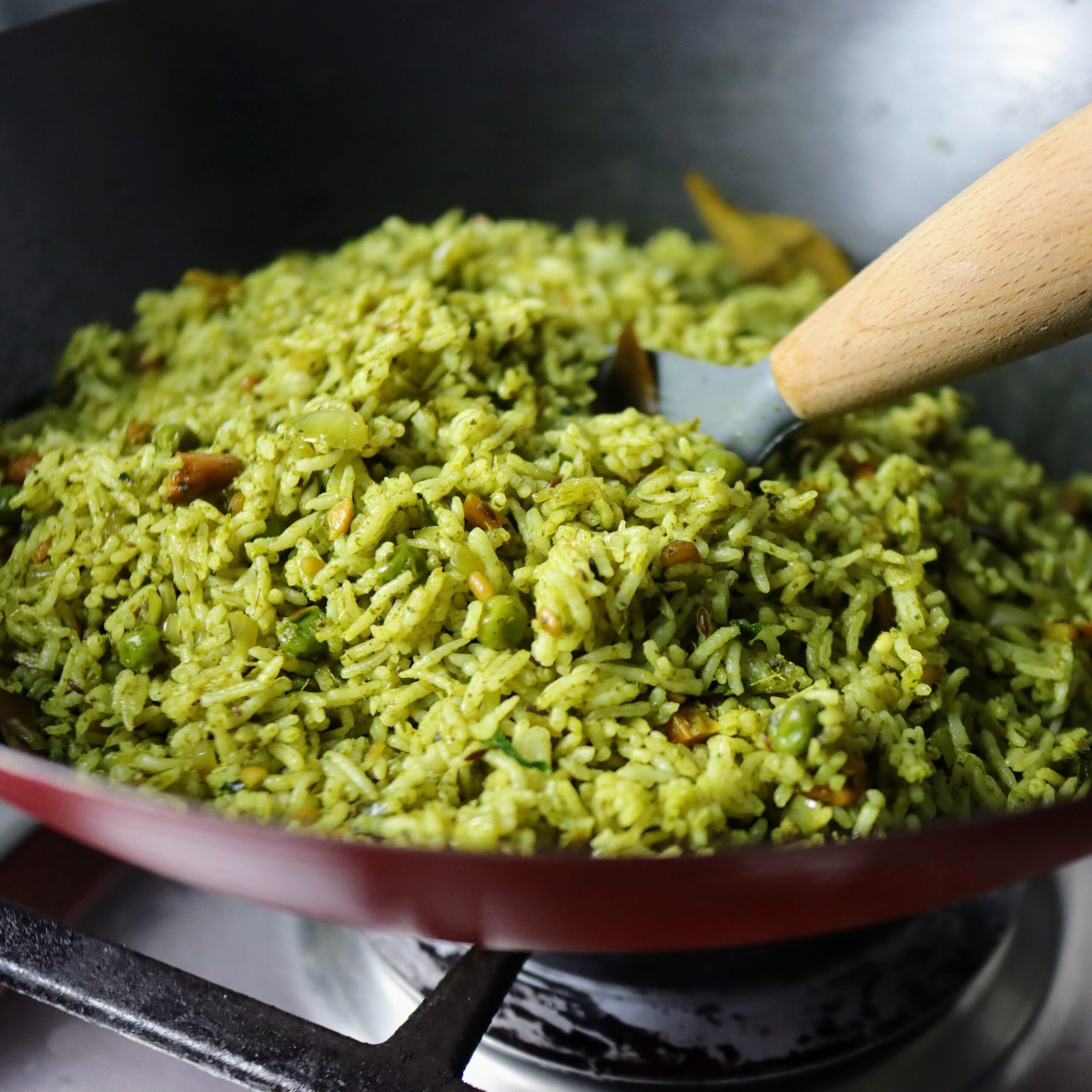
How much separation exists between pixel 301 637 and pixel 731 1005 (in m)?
0.95

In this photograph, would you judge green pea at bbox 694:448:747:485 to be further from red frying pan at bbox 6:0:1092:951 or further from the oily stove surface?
red frying pan at bbox 6:0:1092:951

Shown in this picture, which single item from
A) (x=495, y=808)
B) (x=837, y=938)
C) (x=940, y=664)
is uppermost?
(x=495, y=808)

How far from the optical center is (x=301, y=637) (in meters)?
1.59

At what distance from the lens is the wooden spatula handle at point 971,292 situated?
138cm

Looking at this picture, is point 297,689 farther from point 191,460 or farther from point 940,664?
point 940,664

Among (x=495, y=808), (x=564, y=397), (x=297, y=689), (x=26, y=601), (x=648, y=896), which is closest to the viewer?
(x=648, y=896)

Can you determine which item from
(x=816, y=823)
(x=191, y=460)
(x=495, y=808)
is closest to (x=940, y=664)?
(x=816, y=823)

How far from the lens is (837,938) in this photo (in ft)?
5.85

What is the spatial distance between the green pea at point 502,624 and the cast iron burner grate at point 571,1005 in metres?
0.46

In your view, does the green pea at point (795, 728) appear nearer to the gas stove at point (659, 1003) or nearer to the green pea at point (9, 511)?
the gas stove at point (659, 1003)

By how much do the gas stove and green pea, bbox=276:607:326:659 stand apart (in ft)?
1.63

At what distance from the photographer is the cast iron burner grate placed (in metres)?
1.38

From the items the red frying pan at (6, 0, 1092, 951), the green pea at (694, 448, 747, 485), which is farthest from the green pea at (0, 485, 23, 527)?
the green pea at (694, 448, 747, 485)

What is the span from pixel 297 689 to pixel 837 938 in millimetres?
1038
